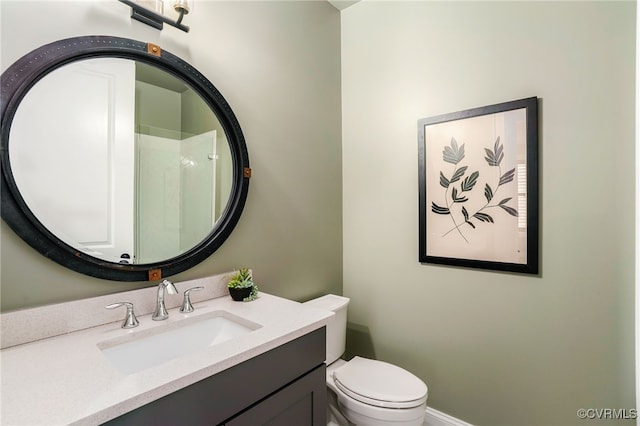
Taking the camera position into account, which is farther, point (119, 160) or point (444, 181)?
point (444, 181)

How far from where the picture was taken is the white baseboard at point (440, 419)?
1.72m

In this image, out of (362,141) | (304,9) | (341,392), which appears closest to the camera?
(341,392)

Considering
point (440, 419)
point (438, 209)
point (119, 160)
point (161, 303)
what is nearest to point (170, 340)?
point (161, 303)

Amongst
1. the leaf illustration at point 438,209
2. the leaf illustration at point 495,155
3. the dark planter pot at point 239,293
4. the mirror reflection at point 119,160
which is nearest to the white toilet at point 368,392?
the dark planter pot at point 239,293

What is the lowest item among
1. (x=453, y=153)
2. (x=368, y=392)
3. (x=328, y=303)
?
(x=368, y=392)

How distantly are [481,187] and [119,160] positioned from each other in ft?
5.53

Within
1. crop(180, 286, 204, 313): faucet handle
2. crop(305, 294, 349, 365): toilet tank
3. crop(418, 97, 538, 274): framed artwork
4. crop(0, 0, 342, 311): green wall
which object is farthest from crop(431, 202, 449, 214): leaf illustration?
crop(180, 286, 204, 313): faucet handle

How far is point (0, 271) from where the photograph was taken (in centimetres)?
91

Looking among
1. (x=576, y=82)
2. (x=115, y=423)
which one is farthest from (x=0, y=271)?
(x=576, y=82)

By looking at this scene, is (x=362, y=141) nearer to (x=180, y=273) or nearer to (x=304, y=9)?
(x=304, y=9)

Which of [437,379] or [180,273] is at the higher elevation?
[180,273]

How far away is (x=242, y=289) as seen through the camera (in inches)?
54.0

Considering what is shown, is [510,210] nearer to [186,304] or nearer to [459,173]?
[459,173]

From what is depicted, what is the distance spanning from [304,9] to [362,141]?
0.90 metres
